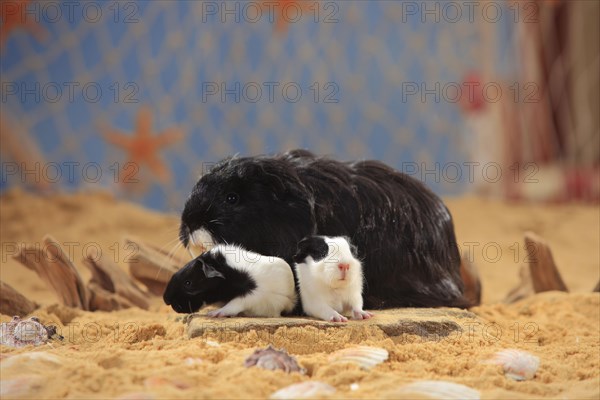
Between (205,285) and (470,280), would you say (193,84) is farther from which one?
(205,285)

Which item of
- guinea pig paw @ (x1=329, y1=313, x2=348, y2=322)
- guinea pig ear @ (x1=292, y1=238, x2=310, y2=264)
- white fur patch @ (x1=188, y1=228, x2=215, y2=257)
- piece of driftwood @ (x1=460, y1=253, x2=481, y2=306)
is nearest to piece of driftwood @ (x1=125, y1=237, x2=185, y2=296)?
white fur patch @ (x1=188, y1=228, x2=215, y2=257)

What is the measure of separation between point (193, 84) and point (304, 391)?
5.40 m

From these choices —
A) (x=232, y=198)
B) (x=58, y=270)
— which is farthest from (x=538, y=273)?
(x=58, y=270)

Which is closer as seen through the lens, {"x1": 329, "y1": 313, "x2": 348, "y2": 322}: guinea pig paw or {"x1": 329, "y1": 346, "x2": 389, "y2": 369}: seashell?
{"x1": 329, "y1": 346, "x2": 389, "y2": 369}: seashell

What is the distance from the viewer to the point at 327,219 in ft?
9.96

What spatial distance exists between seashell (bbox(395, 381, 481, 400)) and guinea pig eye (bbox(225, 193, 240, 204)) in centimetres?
A: 130

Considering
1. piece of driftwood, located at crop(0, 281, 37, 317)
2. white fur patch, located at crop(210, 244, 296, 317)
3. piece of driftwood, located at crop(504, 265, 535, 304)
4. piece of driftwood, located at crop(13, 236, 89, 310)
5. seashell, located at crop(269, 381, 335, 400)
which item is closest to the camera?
seashell, located at crop(269, 381, 335, 400)

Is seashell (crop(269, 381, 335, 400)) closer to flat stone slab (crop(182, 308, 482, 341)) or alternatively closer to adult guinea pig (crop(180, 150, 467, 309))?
flat stone slab (crop(182, 308, 482, 341))

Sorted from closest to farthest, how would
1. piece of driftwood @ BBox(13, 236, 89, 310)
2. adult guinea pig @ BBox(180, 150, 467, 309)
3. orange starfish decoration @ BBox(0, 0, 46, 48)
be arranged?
adult guinea pig @ BBox(180, 150, 467, 309) → piece of driftwood @ BBox(13, 236, 89, 310) → orange starfish decoration @ BBox(0, 0, 46, 48)

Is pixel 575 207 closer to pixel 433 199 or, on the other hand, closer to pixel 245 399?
pixel 433 199

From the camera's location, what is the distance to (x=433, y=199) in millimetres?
3367

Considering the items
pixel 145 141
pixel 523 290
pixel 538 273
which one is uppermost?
pixel 145 141

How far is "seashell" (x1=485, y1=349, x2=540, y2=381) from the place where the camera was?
7.15 ft

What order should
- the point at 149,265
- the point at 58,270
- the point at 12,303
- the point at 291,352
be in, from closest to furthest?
the point at 291,352 → the point at 12,303 → the point at 58,270 → the point at 149,265
